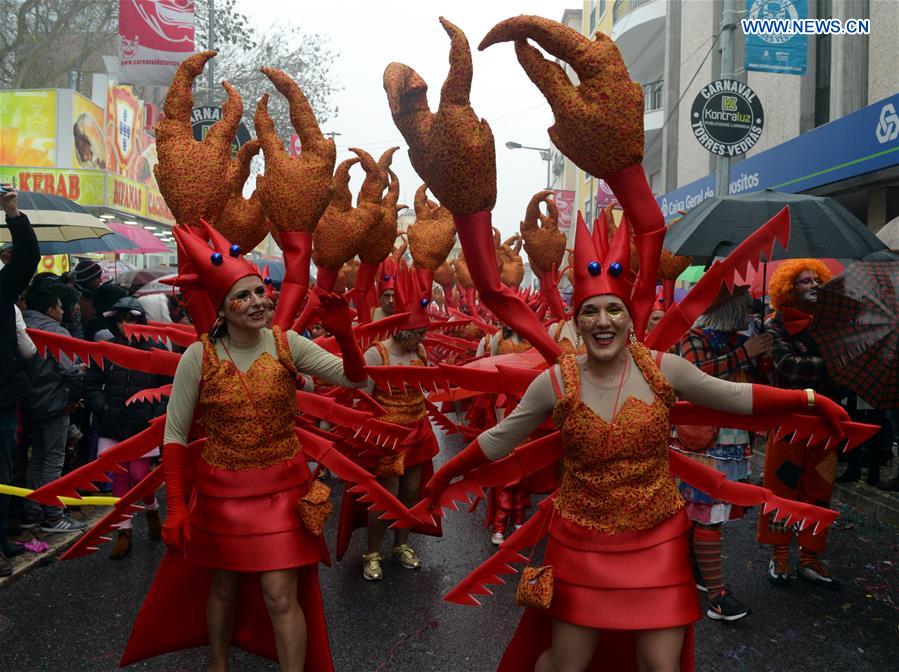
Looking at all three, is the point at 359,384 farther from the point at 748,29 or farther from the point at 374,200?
the point at 748,29

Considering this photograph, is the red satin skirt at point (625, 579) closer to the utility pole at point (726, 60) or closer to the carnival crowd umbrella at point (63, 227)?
the carnival crowd umbrella at point (63, 227)

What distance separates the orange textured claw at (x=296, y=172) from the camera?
386cm

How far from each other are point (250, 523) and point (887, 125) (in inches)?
318

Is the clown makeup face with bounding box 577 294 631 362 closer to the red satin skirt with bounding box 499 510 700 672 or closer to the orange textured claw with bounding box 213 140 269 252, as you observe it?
the red satin skirt with bounding box 499 510 700 672

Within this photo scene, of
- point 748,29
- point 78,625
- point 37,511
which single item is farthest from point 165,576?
point 748,29

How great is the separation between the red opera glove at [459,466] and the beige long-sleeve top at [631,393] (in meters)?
0.15

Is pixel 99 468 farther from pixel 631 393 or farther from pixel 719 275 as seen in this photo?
pixel 719 275

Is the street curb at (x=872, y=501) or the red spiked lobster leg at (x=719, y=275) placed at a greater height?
the red spiked lobster leg at (x=719, y=275)

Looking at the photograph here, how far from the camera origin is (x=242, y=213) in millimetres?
4449

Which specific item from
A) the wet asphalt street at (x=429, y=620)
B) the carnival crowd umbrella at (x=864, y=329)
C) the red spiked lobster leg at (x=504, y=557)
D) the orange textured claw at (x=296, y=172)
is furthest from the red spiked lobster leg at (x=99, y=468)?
the carnival crowd umbrella at (x=864, y=329)

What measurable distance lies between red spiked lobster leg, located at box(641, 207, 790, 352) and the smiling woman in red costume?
129cm

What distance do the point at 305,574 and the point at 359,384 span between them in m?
0.85

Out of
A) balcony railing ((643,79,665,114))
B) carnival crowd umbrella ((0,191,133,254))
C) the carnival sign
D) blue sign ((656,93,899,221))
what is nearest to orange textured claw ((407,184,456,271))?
carnival crowd umbrella ((0,191,133,254))

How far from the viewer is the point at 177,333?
13.6ft
